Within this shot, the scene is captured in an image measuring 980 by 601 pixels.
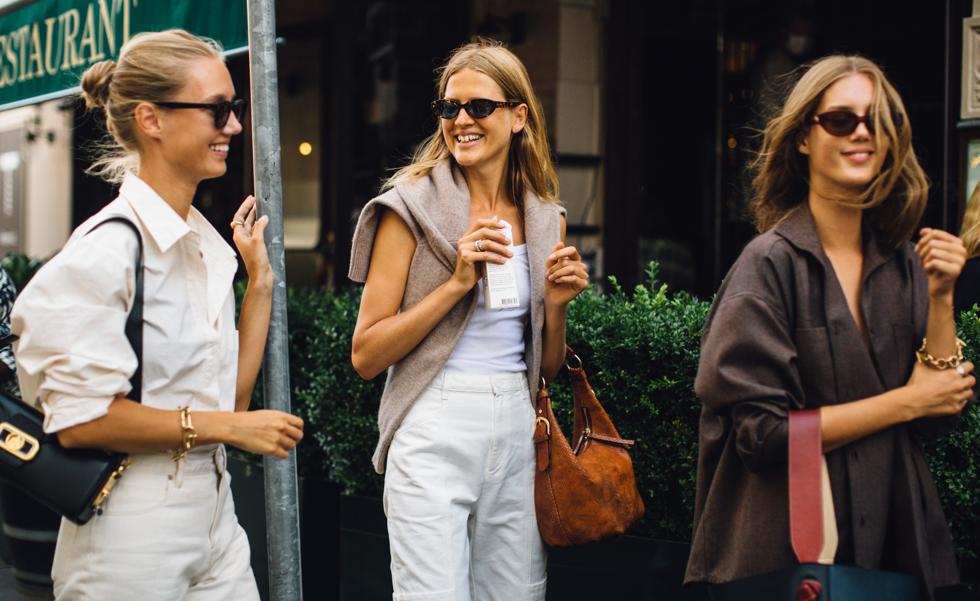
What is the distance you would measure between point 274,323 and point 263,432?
0.68 metres

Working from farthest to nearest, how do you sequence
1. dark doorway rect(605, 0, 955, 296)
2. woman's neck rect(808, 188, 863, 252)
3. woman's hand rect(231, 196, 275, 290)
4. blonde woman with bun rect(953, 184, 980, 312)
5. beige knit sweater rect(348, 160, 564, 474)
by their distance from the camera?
1. dark doorway rect(605, 0, 955, 296)
2. blonde woman with bun rect(953, 184, 980, 312)
3. beige knit sweater rect(348, 160, 564, 474)
4. woman's hand rect(231, 196, 275, 290)
5. woman's neck rect(808, 188, 863, 252)

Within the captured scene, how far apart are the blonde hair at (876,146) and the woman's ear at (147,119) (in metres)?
1.41

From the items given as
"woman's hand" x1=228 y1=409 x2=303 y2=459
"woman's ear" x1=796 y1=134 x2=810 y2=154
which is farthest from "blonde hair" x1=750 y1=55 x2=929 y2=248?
"woman's hand" x1=228 y1=409 x2=303 y2=459

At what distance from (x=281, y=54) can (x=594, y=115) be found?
299 cm

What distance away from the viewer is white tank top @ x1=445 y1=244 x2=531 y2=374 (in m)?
3.15

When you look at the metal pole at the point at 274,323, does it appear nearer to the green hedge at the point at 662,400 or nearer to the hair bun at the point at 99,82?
the hair bun at the point at 99,82

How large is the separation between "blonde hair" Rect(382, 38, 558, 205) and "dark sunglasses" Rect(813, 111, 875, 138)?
1058 millimetres

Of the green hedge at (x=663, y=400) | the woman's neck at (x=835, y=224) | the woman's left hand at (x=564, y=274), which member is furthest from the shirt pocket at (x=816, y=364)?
the green hedge at (x=663, y=400)

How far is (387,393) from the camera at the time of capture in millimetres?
3236

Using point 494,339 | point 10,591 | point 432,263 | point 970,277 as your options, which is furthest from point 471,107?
point 10,591

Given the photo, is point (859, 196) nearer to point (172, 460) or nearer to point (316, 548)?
point (172, 460)

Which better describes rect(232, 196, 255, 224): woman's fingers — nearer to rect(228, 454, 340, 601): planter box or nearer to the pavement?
rect(228, 454, 340, 601): planter box

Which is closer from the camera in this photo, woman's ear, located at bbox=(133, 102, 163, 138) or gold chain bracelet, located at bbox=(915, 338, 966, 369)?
gold chain bracelet, located at bbox=(915, 338, 966, 369)

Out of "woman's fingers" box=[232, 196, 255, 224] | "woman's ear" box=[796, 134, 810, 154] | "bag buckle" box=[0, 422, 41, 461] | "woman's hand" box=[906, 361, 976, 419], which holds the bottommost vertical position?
"bag buckle" box=[0, 422, 41, 461]
